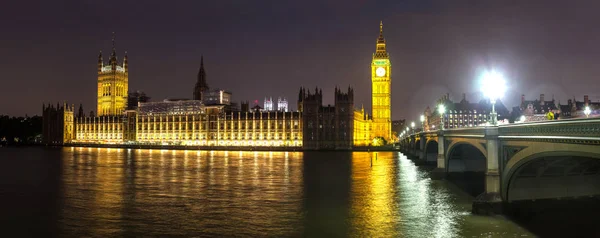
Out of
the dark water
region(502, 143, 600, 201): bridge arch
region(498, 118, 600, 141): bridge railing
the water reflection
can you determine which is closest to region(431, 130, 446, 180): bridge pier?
the dark water

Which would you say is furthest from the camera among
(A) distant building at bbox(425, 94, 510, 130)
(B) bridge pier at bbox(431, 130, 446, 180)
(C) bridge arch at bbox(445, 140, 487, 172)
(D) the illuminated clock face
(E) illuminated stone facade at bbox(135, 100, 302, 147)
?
(D) the illuminated clock face

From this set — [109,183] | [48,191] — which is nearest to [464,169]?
[109,183]

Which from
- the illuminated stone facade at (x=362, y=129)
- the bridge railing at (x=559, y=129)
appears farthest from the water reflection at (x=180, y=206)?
the illuminated stone facade at (x=362, y=129)

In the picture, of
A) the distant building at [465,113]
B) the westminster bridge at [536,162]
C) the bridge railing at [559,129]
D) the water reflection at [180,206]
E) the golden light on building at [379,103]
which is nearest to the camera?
the bridge railing at [559,129]

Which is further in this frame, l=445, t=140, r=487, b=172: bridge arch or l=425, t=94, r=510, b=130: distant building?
l=425, t=94, r=510, b=130: distant building

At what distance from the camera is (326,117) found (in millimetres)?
167000

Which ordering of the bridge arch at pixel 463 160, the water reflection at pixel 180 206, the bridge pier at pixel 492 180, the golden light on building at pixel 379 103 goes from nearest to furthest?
1. the water reflection at pixel 180 206
2. the bridge pier at pixel 492 180
3. the bridge arch at pixel 463 160
4. the golden light on building at pixel 379 103

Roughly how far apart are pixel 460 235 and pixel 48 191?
34.5 m

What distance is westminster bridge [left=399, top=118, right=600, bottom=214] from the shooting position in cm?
2103

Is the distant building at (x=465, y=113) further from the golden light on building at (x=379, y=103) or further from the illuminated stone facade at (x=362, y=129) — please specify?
the illuminated stone facade at (x=362, y=129)

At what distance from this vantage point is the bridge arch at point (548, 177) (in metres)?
27.2

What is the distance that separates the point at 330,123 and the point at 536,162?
139m

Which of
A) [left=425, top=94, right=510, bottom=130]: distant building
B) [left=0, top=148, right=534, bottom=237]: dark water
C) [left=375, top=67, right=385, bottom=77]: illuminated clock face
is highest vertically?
[left=375, top=67, right=385, bottom=77]: illuminated clock face

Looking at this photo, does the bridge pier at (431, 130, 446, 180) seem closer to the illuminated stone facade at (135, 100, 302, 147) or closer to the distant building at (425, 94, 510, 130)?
the illuminated stone facade at (135, 100, 302, 147)
